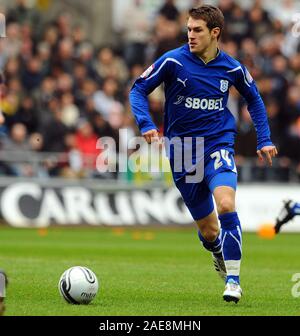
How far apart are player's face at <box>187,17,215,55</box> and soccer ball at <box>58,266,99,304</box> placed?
8.17 feet

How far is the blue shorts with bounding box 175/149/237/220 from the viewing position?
10.3 metres

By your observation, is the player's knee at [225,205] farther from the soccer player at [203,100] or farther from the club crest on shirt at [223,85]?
the club crest on shirt at [223,85]

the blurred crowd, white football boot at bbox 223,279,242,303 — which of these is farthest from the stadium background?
white football boot at bbox 223,279,242,303

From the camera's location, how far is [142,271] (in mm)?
13586

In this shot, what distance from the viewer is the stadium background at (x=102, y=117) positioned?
22.3 m

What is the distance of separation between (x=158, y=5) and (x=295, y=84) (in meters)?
4.68

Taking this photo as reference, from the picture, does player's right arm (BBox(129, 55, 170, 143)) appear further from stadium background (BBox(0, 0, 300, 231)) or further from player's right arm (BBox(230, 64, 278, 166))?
stadium background (BBox(0, 0, 300, 231))

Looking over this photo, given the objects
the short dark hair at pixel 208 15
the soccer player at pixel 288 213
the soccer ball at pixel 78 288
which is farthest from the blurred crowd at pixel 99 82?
the soccer ball at pixel 78 288

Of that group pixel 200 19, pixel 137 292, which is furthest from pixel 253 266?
pixel 200 19

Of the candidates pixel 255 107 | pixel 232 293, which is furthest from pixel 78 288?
pixel 255 107

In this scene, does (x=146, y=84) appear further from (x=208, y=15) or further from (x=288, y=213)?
(x=288, y=213)

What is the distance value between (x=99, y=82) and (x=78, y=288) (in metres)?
15.0

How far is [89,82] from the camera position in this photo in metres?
23.6

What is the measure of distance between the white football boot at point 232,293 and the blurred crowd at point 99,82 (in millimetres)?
12040
